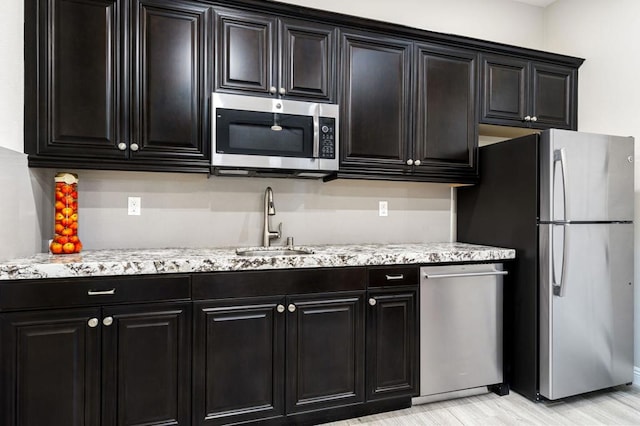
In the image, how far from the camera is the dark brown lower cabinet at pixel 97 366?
5.47ft

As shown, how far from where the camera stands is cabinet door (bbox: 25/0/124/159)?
1975mm

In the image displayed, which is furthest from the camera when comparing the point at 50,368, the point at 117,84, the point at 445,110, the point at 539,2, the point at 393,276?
the point at 539,2

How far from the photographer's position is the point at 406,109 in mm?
2615

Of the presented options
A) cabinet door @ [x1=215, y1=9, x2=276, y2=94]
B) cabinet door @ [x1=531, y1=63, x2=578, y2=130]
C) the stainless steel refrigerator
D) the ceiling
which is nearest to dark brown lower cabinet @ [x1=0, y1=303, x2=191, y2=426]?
cabinet door @ [x1=215, y1=9, x2=276, y2=94]

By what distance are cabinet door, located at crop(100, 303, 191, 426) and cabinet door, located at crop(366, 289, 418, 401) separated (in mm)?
1005

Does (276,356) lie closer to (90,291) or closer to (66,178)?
(90,291)

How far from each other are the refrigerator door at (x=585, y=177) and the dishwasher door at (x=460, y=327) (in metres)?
0.55

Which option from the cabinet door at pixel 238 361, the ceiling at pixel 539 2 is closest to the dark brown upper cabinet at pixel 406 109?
the cabinet door at pixel 238 361

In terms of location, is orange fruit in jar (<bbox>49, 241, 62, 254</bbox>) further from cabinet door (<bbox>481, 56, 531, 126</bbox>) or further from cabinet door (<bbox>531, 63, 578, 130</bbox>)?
cabinet door (<bbox>531, 63, 578, 130</bbox>)

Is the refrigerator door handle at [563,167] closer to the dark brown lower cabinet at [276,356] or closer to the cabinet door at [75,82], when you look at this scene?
the dark brown lower cabinet at [276,356]

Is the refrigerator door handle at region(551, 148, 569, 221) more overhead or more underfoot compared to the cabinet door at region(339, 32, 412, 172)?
more underfoot

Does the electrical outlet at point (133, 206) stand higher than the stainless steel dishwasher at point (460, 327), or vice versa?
the electrical outlet at point (133, 206)

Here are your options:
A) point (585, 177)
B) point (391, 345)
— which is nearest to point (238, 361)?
point (391, 345)

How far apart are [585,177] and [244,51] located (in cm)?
226
